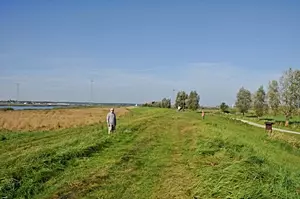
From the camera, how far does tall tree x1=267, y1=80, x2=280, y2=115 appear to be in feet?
285

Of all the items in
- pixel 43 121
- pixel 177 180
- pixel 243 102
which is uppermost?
pixel 243 102

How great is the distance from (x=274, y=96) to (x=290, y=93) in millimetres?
7114

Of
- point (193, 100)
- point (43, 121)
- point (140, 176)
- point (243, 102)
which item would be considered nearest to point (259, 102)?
point (243, 102)

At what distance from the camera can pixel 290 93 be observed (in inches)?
3187

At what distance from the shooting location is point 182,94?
14850 centimetres

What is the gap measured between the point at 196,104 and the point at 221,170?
13472 cm

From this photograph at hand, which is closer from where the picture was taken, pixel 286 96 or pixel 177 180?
pixel 177 180

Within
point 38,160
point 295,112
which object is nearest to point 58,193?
point 38,160

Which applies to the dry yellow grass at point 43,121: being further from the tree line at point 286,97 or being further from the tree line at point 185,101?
the tree line at point 185,101

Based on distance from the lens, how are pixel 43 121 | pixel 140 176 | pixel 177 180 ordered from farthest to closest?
pixel 43 121 < pixel 140 176 < pixel 177 180

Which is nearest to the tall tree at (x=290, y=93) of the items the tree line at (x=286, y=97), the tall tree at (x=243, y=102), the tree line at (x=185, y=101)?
the tree line at (x=286, y=97)

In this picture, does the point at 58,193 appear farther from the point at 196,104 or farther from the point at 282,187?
the point at 196,104

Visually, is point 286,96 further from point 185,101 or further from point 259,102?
point 185,101

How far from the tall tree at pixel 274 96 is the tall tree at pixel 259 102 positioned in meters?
15.1
